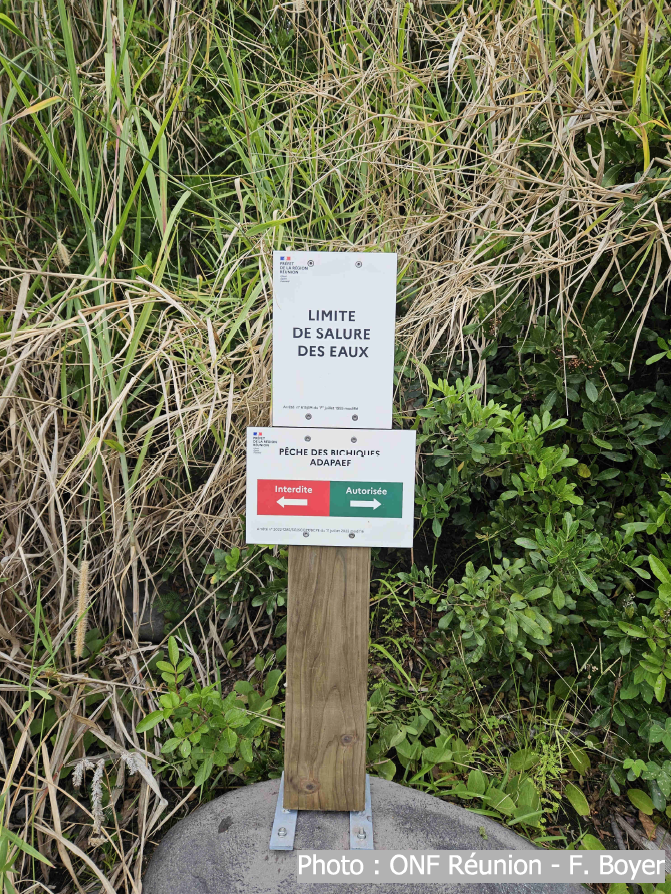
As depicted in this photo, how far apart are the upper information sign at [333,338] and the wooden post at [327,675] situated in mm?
342

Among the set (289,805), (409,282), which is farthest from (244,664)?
(409,282)

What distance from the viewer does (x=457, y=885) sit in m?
1.30

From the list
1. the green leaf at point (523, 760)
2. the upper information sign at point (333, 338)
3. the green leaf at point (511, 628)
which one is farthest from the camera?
the green leaf at point (523, 760)

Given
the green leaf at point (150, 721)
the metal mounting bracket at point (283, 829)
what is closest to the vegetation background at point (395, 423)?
the green leaf at point (150, 721)

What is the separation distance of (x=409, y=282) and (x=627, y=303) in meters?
0.74

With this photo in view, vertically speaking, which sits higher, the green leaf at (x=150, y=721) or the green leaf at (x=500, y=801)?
the green leaf at (x=150, y=721)

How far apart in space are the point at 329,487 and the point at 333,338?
35 centimetres

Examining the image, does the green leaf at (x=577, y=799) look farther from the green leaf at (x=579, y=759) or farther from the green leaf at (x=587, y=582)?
the green leaf at (x=587, y=582)

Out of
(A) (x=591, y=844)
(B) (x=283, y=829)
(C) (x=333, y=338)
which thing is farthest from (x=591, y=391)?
(B) (x=283, y=829)

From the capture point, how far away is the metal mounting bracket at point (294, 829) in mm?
1341

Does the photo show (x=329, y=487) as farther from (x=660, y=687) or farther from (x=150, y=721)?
(x=660, y=687)

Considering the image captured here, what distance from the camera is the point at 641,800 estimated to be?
156 centimetres

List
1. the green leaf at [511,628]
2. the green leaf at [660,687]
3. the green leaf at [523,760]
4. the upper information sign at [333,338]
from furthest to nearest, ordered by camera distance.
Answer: the green leaf at [523,760]
the green leaf at [511,628]
the green leaf at [660,687]
the upper information sign at [333,338]

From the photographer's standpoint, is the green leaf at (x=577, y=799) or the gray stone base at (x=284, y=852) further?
the green leaf at (x=577, y=799)
